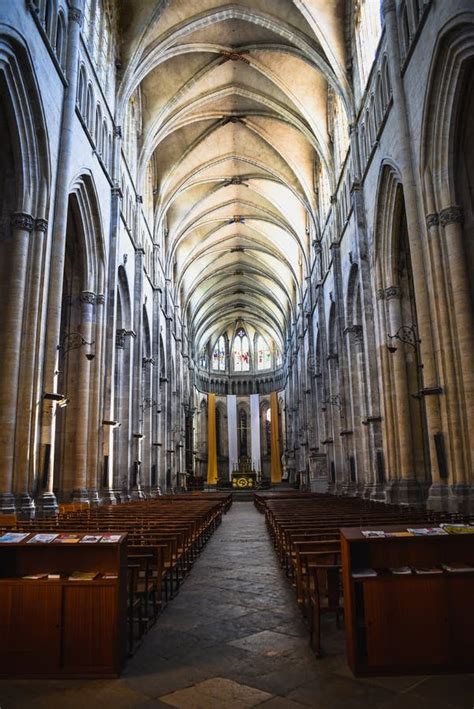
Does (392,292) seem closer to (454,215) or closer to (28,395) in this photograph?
(454,215)

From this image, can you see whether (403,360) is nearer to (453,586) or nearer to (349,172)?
(349,172)

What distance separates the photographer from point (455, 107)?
12352 millimetres

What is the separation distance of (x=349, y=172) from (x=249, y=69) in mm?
8430

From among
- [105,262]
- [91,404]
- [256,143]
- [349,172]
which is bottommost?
[91,404]

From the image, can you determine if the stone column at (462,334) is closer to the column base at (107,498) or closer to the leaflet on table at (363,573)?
the leaflet on table at (363,573)

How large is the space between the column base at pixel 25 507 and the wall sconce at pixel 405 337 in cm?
1055

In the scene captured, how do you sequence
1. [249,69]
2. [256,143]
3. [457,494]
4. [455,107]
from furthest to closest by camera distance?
[256,143], [249,69], [455,107], [457,494]

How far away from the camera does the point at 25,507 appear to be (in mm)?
11336

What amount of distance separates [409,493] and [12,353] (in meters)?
11.3

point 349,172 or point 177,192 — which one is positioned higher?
point 177,192

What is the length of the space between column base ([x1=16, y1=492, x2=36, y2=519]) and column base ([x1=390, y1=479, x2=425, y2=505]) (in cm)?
993

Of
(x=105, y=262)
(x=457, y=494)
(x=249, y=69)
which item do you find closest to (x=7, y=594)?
(x=457, y=494)

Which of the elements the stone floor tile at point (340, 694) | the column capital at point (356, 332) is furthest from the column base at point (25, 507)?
the column capital at point (356, 332)

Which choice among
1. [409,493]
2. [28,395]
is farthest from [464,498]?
[28,395]
